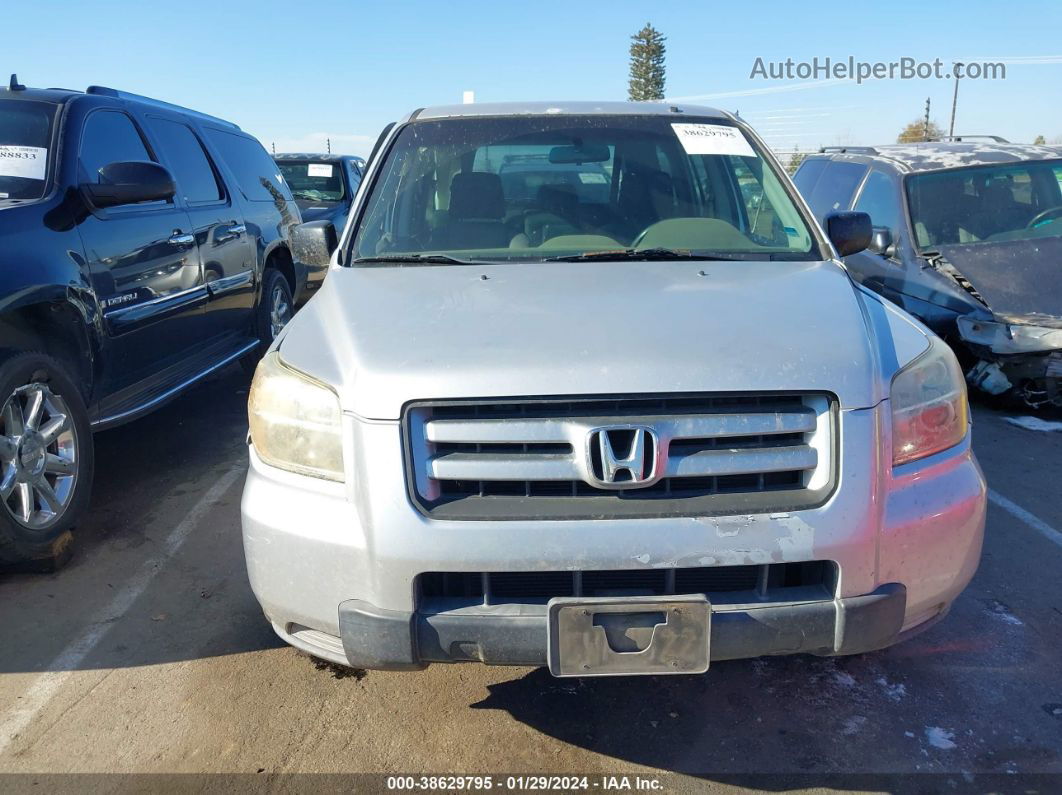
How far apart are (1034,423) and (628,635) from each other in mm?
4705

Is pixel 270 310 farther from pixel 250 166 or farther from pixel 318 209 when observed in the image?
pixel 318 209

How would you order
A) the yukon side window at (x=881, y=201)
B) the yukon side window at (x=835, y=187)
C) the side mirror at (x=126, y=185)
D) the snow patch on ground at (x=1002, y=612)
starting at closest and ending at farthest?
the snow patch on ground at (x=1002, y=612), the side mirror at (x=126, y=185), the yukon side window at (x=881, y=201), the yukon side window at (x=835, y=187)

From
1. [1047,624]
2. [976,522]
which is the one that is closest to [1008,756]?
[976,522]

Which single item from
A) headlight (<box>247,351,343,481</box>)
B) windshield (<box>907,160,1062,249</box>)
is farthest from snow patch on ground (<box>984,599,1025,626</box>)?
windshield (<box>907,160,1062,249</box>)

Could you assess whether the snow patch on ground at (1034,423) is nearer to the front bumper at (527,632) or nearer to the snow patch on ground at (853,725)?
the snow patch on ground at (853,725)

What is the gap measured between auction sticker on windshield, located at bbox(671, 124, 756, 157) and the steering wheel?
4041 millimetres

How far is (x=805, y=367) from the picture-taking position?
2217 mm

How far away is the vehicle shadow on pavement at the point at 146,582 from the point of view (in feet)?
10.3

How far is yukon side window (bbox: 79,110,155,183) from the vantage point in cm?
425

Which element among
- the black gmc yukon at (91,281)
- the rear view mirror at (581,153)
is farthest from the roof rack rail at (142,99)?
the rear view mirror at (581,153)

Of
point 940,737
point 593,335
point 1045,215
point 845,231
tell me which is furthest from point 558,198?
point 1045,215

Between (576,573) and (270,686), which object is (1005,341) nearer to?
(576,573)

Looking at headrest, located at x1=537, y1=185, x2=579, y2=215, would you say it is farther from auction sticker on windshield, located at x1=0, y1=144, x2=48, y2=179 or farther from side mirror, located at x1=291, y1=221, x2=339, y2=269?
auction sticker on windshield, located at x1=0, y1=144, x2=48, y2=179

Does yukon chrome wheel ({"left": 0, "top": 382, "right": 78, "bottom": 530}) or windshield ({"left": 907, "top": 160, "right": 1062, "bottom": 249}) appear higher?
windshield ({"left": 907, "top": 160, "right": 1062, "bottom": 249})
